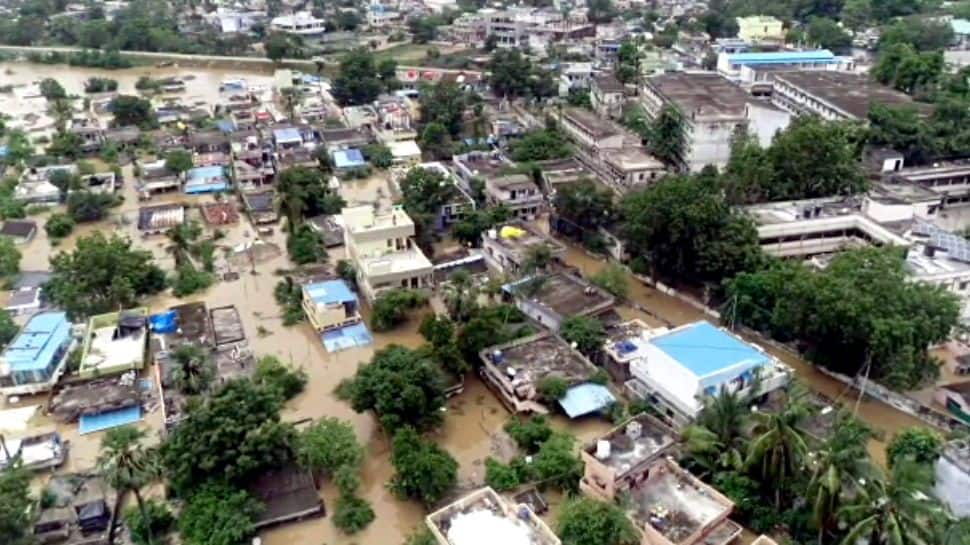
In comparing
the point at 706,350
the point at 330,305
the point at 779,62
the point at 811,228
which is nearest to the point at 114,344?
the point at 330,305

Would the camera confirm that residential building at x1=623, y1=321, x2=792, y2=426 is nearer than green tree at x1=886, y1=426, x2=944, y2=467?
No

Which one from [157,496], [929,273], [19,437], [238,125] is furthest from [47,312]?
[929,273]

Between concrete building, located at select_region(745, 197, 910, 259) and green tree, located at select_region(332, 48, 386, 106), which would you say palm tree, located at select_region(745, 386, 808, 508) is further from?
green tree, located at select_region(332, 48, 386, 106)

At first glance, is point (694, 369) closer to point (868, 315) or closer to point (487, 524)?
point (868, 315)

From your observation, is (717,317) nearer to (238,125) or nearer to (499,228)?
(499,228)

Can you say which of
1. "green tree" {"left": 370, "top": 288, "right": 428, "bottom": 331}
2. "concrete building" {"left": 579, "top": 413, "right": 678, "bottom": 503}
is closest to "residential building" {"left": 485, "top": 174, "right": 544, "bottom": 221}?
"green tree" {"left": 370, "top": 288, "right": 428, "bottom": 331}

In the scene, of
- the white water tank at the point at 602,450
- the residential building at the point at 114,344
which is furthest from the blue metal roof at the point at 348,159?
the white water tank at the point at 602,450
